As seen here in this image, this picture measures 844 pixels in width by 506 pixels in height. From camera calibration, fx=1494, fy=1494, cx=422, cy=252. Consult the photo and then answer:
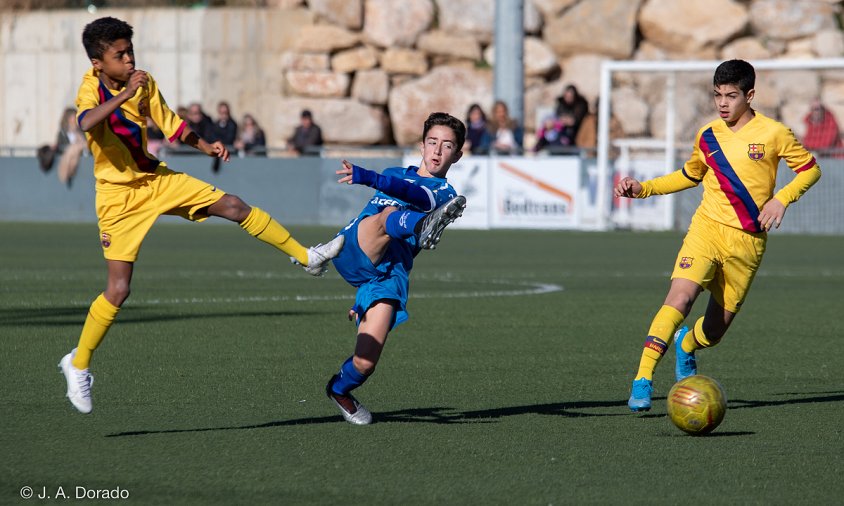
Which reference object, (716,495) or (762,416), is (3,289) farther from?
(716,495)

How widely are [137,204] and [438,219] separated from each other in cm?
147

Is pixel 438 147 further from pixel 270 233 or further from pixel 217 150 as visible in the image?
pixel 217 150

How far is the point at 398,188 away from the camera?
271 inches

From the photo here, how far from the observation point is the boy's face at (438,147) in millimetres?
7086

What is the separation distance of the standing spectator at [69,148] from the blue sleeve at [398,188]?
20.6 meters

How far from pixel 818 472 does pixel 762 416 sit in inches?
57.4

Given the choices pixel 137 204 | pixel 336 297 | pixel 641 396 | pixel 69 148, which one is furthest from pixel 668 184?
pixel 69 148

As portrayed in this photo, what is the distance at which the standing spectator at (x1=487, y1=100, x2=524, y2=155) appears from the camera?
25891mm

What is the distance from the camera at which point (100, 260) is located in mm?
17812

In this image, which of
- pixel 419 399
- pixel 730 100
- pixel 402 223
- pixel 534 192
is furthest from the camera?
pixel 534 192

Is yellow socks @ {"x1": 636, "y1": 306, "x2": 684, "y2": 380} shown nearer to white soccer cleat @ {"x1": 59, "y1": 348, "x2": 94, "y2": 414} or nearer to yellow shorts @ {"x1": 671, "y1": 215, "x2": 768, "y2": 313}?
yellow shorts @ {"x1": 671, "y1": 215, "x2": 768, "y2": 313}

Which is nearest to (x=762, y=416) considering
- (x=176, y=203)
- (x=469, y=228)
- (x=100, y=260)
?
(x=176, y=203)

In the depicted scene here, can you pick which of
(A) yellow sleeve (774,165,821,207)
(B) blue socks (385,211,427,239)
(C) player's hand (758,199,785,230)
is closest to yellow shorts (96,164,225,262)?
(B) blue socks (385,211,427,239)

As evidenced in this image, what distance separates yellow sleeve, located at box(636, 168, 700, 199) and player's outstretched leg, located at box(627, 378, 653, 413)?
104 cm
